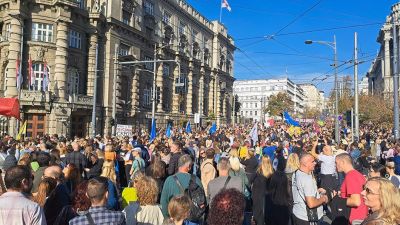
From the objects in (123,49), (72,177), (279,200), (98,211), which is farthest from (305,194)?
(123,49)

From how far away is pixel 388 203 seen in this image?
365cm

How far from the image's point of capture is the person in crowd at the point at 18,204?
13.7 ft

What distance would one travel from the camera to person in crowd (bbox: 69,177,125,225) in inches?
165

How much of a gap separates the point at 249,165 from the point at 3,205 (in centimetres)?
811

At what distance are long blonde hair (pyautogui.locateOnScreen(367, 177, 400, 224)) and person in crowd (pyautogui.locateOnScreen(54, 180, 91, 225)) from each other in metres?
3.30

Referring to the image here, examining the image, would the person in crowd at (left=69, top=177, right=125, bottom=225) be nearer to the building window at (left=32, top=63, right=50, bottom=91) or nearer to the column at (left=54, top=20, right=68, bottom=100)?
the column at (left=54, top=20, right=68, bottom=100)

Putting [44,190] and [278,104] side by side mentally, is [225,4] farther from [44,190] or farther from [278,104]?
[44,190]

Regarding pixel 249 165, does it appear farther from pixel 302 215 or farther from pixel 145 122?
pixel 145 122

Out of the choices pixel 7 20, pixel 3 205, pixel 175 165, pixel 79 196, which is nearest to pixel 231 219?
pixel 79 196

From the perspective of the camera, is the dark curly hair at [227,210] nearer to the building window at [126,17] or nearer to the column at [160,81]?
the building window at [126,17]

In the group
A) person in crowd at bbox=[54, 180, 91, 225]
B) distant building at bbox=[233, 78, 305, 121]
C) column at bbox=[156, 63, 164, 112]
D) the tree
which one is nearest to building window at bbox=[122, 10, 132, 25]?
column at bbox=[156, 63, 164, 112]

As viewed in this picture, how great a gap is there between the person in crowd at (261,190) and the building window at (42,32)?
86.7ft

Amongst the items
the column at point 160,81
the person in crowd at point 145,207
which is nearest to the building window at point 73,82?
the column at point 160,81

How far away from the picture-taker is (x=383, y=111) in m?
35.7
